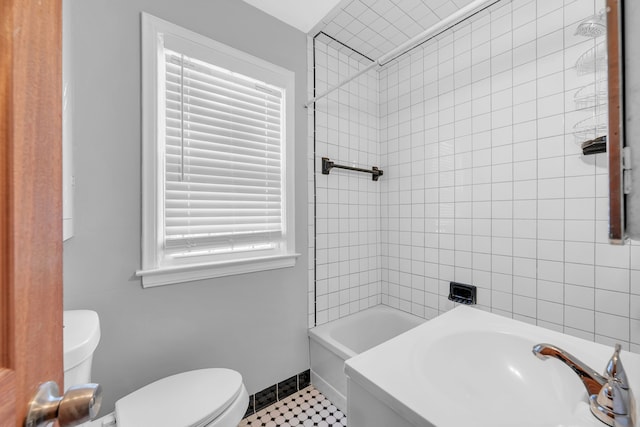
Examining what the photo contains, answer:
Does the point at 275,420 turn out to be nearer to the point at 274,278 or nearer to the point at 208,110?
the point at 274,278

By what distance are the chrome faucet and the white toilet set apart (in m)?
1.07

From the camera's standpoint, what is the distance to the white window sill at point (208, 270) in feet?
4.11

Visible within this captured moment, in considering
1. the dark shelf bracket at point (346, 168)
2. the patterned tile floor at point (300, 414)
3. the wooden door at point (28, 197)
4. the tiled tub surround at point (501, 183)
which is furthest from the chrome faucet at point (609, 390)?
the dark shelf bracket at point (346, 168)

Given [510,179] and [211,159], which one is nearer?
[211,159]

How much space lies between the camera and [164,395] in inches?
42.2

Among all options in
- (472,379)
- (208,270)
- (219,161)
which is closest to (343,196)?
(219,161)

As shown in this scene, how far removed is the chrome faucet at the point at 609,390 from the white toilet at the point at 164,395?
107cm

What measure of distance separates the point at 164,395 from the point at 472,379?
1157 millimetres

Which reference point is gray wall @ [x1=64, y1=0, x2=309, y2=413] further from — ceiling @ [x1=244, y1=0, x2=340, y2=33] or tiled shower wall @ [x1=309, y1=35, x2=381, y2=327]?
tiled shower wall @ [x1=309, y1=35, x2=381, y2=327]

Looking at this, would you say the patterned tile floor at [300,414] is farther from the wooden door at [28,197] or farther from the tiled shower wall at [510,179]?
the wooden door at [28,197]

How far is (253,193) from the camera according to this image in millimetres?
1588

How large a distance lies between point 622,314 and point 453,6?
6.05 ft

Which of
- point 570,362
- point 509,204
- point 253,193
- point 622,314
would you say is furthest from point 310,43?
point 622,314

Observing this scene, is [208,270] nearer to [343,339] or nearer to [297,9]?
[343,339]
